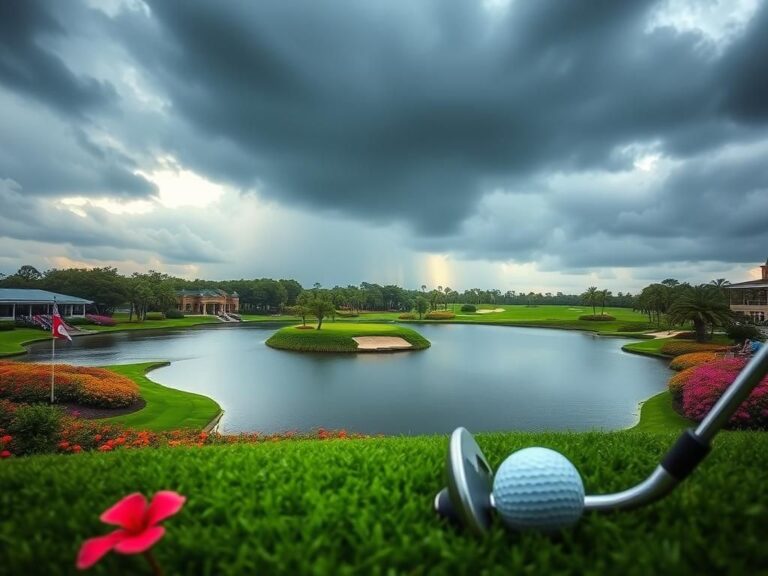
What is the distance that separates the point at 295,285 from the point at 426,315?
32.9 meters

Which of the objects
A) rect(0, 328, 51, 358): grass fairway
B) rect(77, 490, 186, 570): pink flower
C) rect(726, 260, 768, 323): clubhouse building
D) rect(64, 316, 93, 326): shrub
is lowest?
rect(0, 328, 51, 358): grass fairway

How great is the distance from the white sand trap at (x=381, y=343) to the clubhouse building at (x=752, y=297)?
34437 millimetres

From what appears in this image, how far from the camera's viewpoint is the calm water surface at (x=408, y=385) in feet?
36.5

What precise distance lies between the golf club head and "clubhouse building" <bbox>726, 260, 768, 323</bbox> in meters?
50.3

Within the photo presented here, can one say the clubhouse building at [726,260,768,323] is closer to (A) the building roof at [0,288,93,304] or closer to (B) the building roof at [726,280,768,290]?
(B) the building roof at [726,280,768,290]

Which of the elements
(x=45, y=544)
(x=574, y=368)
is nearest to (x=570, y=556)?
(x=45, y=544)

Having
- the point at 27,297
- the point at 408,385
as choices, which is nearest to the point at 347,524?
the point at 408,385

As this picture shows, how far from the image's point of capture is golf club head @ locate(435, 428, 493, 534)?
194cm

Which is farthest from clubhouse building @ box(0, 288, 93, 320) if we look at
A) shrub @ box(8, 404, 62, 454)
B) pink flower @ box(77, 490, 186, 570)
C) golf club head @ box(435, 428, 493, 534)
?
golf club head @ box(435, 428, 493, 534)

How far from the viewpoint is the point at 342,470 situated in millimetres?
2809

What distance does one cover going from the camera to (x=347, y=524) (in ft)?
6.77

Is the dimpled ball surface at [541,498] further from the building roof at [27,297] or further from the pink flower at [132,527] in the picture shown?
the building roof at [27,297]

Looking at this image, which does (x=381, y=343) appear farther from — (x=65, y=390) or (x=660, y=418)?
(x=65, y=390)

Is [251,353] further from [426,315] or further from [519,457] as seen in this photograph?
[426,315]
